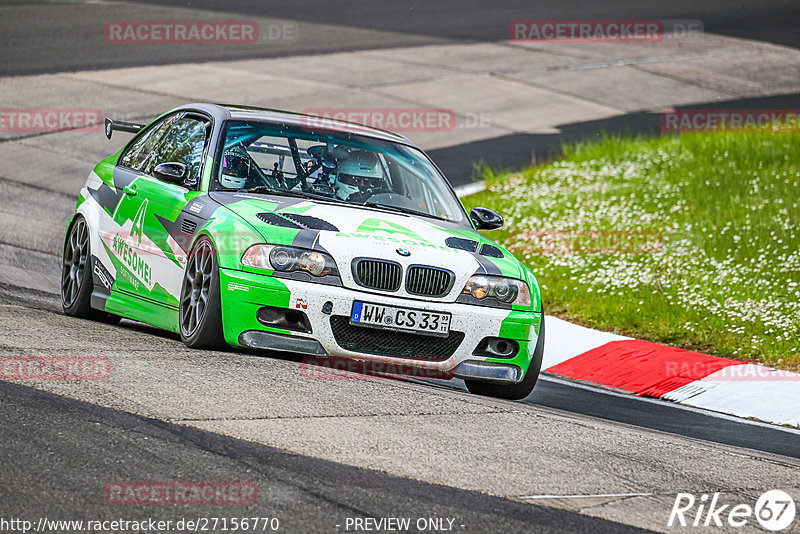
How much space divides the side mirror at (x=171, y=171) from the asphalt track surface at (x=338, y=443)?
1.01 metres

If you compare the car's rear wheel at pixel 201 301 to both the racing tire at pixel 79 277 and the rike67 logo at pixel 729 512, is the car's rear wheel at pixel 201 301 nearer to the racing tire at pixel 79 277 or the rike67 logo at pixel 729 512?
the racing tire at pixel 79 277

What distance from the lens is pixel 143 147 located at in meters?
9.02

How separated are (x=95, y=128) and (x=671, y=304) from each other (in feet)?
33.1

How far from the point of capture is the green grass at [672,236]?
10.3 metres

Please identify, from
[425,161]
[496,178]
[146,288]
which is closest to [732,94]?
[496,178]

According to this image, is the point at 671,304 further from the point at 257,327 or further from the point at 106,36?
the point at 106,36

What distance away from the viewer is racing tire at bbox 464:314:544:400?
7.46 metres

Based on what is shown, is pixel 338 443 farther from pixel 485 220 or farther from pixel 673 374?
pixel 673 374

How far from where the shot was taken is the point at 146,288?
7945 mm

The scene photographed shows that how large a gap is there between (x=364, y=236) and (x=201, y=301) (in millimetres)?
1012

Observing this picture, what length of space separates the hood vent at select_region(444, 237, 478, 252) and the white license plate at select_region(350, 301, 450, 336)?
547 millimetres

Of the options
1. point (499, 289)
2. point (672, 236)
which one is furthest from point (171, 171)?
point (672, 236)

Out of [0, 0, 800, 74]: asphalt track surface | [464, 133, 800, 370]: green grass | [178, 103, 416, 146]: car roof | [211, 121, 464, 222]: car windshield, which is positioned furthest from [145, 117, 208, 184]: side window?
[0, 0, 800, 74]: asphalt track surface

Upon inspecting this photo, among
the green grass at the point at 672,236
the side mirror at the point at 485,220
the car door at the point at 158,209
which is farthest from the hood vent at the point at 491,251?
the green grass at the point at 672,236
